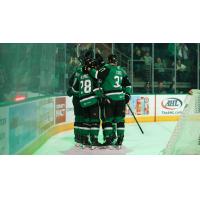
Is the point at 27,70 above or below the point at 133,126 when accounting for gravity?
above

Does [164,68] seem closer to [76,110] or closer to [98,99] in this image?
[98,99]

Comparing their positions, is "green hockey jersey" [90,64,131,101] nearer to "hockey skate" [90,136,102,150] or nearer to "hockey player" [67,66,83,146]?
"hockey player" [67,66,83,146]

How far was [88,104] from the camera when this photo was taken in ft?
18.6

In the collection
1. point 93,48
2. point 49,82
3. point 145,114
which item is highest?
point 93,48

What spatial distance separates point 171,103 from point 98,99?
0.82m

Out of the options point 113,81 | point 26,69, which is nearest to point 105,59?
point 113,81

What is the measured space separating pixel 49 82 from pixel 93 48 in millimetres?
645

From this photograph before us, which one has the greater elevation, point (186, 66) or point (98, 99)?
point (186, 66)

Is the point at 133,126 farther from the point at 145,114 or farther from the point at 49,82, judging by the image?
the point at 49,82

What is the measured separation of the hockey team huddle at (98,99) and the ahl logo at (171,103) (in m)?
0.44

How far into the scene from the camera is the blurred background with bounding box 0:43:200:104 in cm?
554

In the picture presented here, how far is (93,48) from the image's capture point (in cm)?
557

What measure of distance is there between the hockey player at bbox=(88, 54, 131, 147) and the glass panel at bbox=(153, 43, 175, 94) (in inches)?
13.5
